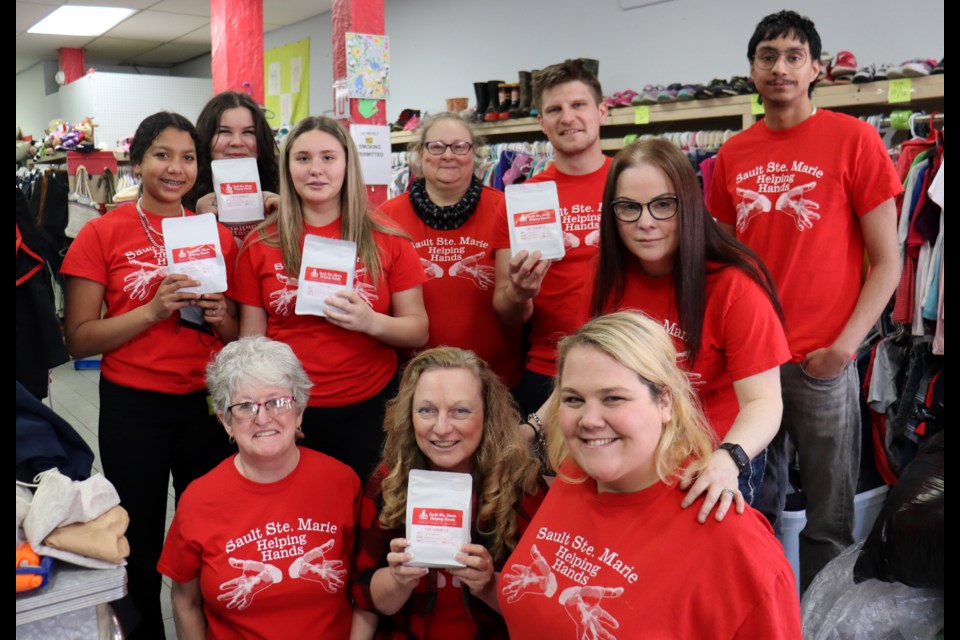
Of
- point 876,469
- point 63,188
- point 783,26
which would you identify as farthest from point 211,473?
point 63,188

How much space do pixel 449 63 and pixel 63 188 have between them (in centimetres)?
354

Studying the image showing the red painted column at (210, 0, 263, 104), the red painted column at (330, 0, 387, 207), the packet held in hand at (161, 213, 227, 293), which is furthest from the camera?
the red painted column at (210, 0, 263, 104)

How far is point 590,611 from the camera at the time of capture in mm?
1522

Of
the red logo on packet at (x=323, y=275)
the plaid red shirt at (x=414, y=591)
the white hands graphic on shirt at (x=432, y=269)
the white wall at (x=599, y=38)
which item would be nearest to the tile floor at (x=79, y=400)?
the white hands graphic on shirt at (x=432, y=269)

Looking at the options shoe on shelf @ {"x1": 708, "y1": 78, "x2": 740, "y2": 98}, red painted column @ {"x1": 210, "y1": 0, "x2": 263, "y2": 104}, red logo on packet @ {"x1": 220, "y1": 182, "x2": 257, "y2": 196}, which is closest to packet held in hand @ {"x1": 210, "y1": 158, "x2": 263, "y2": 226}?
red logo on packet @ {"x1": 220, "y1": 182, "x2": 257, "y2": 196}

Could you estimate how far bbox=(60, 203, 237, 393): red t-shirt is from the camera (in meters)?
2.47

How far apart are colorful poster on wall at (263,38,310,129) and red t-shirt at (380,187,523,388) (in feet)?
24.1

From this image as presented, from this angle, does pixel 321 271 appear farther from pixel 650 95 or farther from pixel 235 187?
pixel 650 95

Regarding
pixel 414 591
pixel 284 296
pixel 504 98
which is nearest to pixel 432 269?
pixel 284 296

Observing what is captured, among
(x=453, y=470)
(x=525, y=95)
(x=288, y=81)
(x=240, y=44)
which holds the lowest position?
(x=453, y=470)

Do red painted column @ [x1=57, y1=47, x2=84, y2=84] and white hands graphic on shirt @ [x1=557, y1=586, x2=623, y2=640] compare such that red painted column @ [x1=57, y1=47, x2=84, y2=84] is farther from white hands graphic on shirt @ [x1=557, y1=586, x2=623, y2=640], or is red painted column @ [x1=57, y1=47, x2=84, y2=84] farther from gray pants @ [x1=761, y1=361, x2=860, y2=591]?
white hands graphic on shirt @ [x1=557, y1=586, x2=623, y2=640]

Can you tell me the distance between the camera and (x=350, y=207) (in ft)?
8.41

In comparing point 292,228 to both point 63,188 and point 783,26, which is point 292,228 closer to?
point 783,26

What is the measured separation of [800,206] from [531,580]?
58.5 inches
